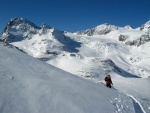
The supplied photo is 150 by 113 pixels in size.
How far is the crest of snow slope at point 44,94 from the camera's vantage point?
15375 mm

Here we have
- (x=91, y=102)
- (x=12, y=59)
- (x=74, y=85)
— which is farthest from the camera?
(x=12, y=59)

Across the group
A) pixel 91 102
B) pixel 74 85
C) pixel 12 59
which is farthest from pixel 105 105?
pixel 12 59

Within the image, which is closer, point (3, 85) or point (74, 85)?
point (3, 85)

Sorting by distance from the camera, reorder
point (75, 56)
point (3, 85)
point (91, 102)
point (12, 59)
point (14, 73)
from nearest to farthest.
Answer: point (3, 85)
point (91, 102)
point (14, 73)
point (12, 59)
point (75, 56)

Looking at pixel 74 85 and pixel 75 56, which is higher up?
pixel 75 56

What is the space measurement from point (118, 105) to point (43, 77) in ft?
20.5

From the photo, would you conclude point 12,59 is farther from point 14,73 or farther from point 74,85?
point 74,85

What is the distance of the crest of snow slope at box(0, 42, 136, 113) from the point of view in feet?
50.4

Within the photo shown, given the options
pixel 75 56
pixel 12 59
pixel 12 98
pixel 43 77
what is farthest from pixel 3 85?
pixel 75 56

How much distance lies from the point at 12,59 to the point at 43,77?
4.73m

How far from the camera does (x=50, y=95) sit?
17312 millimetres

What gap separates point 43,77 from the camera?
21.1 m

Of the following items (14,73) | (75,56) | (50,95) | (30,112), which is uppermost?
(75,56)

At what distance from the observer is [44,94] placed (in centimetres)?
1722
